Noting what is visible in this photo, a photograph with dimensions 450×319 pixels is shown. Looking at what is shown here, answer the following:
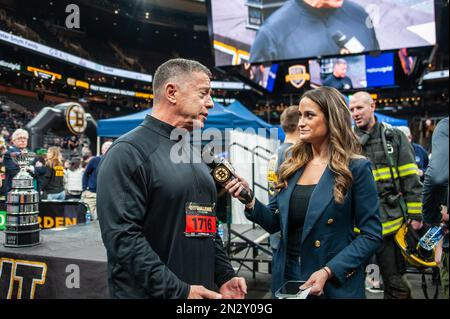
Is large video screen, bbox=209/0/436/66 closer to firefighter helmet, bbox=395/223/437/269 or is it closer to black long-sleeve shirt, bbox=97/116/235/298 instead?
firefighter helmet, bbox=395/223/437/269

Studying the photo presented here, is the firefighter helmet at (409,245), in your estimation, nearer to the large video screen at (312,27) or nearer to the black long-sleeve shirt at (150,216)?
the black long-sleeve shirt at (150,216)

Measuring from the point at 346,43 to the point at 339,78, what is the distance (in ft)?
17.5

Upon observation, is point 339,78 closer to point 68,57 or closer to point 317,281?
point 317,281

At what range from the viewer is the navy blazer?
5.88 ft

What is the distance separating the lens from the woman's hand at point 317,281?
1.66 metres

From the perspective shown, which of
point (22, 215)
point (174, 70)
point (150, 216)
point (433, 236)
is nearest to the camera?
point (150, 216)

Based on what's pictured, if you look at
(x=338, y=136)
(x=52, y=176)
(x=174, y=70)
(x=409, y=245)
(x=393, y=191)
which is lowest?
(x=409, y=245)

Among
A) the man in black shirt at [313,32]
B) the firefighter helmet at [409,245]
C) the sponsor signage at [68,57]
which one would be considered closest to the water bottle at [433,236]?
the firefighter helmet at [409,245]

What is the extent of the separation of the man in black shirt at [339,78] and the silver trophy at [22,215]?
11021 millimetres

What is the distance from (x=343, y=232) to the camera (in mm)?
1870

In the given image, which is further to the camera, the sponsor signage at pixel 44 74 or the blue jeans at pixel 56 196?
the sponsor signage at pixel 44 74

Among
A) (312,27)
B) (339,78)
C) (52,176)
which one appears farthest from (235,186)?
(339,78)

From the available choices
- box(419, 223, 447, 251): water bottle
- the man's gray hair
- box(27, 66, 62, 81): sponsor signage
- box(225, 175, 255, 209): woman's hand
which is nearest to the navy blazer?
box(225, 175, 255, 209): woman's hand

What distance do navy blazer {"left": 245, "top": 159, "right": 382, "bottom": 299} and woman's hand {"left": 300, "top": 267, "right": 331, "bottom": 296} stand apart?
61 millimetres
